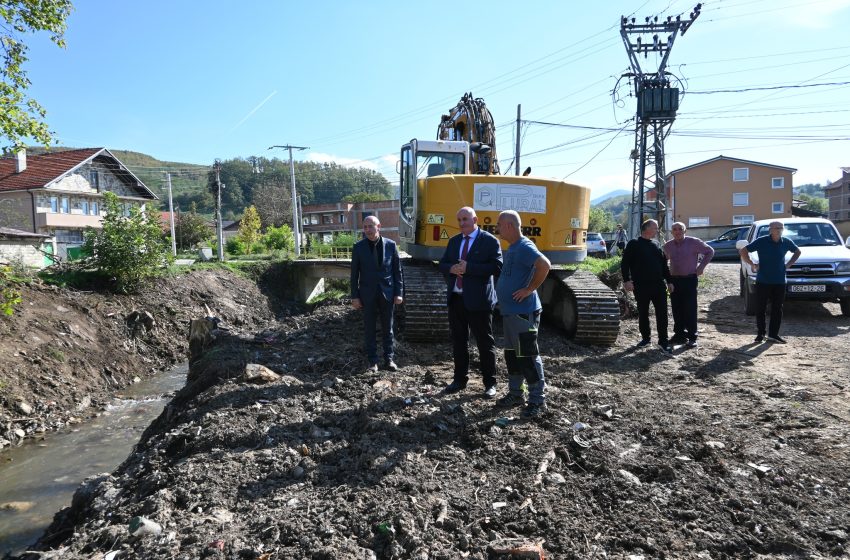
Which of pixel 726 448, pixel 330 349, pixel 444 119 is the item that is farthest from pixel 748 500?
pixel 444 119

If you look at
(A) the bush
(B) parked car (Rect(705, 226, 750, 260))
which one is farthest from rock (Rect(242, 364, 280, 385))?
(A) the bush

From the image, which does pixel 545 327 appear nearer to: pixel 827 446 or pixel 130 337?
pixel 827 446

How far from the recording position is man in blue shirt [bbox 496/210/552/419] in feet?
15.8

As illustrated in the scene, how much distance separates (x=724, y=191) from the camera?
158 ft

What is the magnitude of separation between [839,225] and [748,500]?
39.5m

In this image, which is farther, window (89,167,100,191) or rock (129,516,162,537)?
window (89,167,100,191)

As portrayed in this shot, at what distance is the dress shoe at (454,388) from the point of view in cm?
564

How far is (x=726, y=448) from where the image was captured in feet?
13.7

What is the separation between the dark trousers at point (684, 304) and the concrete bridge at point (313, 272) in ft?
54.0

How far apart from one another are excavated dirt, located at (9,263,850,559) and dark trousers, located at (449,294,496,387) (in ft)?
0.96

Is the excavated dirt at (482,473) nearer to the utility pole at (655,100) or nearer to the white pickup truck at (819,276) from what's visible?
the white pickup truck at (819,276)

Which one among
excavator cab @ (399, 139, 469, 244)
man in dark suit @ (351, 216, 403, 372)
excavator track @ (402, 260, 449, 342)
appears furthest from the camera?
excavator cab @ (399, 139, 469, 244)

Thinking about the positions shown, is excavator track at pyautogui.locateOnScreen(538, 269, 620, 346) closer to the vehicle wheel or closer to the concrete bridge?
the vehicle wheel

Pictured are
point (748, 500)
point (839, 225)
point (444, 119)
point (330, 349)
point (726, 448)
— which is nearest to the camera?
point (748, 500)
